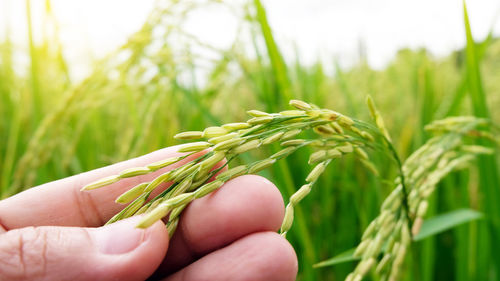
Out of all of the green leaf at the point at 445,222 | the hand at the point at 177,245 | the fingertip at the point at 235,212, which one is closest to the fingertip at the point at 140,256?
the hand at the point at 177,245

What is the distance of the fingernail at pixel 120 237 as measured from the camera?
683 millimetres

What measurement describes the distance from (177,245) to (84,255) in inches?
10.1

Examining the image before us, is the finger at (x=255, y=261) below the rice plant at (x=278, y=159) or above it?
below

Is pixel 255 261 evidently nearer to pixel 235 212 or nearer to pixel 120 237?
pixel 235 212

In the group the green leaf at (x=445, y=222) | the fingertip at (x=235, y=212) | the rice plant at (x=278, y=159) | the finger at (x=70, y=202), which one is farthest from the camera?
the green leaf at (x=445, y=222)

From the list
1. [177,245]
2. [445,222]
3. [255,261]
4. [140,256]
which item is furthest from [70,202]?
[445,222]

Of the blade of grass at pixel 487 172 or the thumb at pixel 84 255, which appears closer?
the thumb at pixel 84 255

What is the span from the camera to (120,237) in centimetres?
69

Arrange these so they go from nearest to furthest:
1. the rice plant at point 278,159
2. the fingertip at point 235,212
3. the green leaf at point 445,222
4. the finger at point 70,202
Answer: the rice plant at point 278,159
the fingertip at point 235,212
the finger at point 70,202
the green leaf at point 445,222

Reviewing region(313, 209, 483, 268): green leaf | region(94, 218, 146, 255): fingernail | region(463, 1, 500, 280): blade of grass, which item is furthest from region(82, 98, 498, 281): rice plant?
region(463, 1, 500, 280): blade of grass

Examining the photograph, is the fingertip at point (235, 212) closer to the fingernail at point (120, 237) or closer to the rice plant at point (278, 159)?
the rice plant at point (278, 159)

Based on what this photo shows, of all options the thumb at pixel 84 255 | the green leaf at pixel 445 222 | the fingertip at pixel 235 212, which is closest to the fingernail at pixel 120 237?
the thumb at pixel 84 255

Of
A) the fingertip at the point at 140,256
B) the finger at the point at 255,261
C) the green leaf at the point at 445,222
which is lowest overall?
the green leaf at the point at 445,222

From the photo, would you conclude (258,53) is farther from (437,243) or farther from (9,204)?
(437,243)
